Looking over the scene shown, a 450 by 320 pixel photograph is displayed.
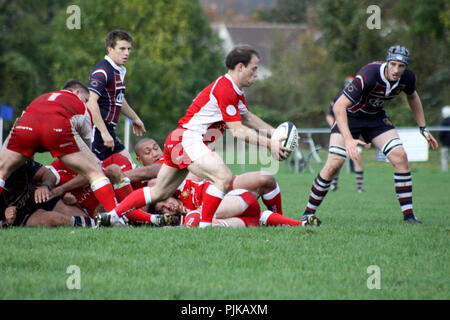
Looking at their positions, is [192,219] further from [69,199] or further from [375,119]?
[375,119]

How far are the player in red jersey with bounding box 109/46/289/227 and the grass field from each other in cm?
36

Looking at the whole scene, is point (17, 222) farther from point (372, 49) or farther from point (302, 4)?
point (302, 4)

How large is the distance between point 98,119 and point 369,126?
3.42m

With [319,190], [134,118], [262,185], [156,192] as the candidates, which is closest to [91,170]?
[156,192]

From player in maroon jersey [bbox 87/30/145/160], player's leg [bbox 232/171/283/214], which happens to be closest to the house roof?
player in maroon jersey [bbox 87/30/145/160]

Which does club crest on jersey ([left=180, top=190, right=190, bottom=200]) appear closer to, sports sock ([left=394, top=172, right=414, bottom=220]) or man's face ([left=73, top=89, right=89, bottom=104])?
man's face ([left=73, top=89, right=89, bottom=104])

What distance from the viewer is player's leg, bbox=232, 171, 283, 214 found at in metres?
7.14

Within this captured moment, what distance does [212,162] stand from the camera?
6414mm

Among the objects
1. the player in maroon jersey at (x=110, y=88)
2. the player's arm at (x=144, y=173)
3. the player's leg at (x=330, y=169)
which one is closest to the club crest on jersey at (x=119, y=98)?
the player in maroon jersey at (x=110, y=88)

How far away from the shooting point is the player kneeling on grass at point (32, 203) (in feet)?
22.2

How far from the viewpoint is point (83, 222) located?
702 centimetres

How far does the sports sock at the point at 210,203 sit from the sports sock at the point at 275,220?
705mm

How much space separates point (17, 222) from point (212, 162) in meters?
2.29
